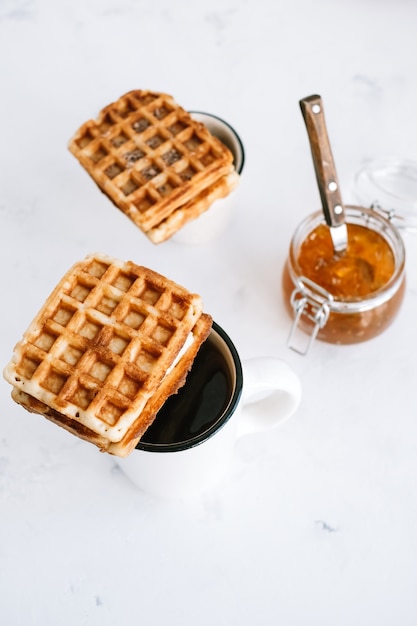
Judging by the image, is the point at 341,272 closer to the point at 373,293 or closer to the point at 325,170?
the point at 373,293

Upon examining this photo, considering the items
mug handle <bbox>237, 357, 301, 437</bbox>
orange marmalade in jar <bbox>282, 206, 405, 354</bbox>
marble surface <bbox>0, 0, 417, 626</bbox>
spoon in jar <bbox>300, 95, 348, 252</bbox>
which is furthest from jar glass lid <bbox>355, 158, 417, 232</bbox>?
mug handle <bbox>237, 357, 301, 437</bbox>

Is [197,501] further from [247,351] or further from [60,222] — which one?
[60,222]

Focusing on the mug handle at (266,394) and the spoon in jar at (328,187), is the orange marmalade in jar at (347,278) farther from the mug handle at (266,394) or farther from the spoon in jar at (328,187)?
the mug handle at (266,394)

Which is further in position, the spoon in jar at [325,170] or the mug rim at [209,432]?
the spoon in jar at [325,170]

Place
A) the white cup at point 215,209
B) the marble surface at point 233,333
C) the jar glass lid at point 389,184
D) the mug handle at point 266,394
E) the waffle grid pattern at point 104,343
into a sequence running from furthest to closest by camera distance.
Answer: the jar glass lid at point 389,184
the white cup at point 215,209
the marble surface at point 233,333
the mug handle at point 266,394
the waffle grid pattern at point 104,343

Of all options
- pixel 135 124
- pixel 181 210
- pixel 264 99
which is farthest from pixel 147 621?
pixel 264 99

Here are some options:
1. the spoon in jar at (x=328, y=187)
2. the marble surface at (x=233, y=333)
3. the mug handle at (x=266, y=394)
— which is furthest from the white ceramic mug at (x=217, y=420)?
the spoon in jar at (x=328, y=187)

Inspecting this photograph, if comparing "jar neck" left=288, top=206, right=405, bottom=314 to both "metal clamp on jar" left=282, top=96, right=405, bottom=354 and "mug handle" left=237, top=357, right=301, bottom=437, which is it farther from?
"mug handle" left=237, top=357, right=301, bottom=437
